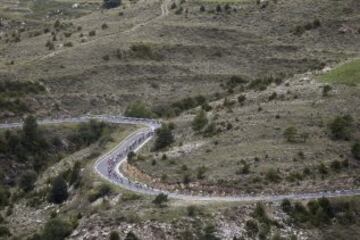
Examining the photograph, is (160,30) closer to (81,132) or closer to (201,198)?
(81,132)

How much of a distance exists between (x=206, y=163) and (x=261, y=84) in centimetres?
3352

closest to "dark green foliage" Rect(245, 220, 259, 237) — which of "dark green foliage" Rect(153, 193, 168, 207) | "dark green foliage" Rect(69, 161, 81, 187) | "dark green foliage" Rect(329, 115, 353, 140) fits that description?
"dark green foliage" Rect(153, 193, 168, 207)

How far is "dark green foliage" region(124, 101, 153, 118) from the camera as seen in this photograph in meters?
109

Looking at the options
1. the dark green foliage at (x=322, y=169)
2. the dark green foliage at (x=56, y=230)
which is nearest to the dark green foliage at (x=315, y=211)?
the dark green foliage at (x=322, y=169)

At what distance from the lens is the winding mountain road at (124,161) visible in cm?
6875

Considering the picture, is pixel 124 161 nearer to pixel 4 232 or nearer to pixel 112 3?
pixel 4 232

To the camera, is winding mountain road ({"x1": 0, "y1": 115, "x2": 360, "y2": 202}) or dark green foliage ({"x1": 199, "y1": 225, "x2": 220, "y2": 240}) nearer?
dark green foliage ({"x1": 199, "y1": 225, "x2": 220, "y2": 240})

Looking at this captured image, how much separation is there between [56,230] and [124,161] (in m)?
19.0

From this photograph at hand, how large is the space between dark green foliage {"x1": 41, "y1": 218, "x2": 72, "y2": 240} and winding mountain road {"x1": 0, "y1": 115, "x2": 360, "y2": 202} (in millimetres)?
8190

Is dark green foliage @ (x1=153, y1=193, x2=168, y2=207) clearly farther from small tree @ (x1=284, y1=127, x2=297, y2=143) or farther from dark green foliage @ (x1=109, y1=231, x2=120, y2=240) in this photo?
small tree @ (x1=284, y1=127, x2=297, y2=143)

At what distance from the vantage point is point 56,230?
62781 mm

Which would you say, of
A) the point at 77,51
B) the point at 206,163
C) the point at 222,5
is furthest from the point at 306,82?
the point at 222,5

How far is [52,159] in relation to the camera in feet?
321

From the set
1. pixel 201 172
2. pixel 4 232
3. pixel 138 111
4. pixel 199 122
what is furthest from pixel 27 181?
pixel 138 111
